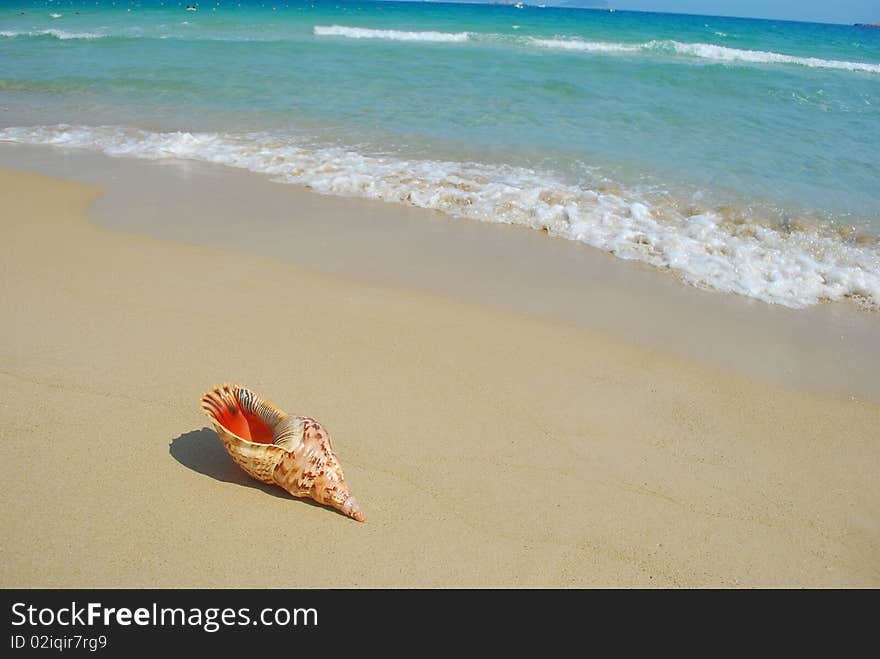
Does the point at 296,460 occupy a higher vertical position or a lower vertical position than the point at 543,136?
lower

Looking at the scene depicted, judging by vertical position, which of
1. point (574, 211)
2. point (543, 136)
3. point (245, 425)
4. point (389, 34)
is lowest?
point (245, 425)

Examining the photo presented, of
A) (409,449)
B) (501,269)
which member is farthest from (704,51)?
(409,449)

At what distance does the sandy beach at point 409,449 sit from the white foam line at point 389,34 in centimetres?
2537

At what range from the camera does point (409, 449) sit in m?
2.89

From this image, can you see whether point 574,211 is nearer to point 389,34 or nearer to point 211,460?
point 211,460

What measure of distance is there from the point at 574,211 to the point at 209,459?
4.61 meters

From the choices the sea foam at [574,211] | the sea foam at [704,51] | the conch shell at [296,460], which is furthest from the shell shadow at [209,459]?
the sea foam at [704,51]

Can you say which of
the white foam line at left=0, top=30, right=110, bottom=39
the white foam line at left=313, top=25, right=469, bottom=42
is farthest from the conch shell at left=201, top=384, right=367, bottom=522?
the white foam line at left=313, top=25, right=469, bottom=42

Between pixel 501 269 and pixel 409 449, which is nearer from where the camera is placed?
pixel 409 449

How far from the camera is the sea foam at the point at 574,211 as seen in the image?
16.6 feet
